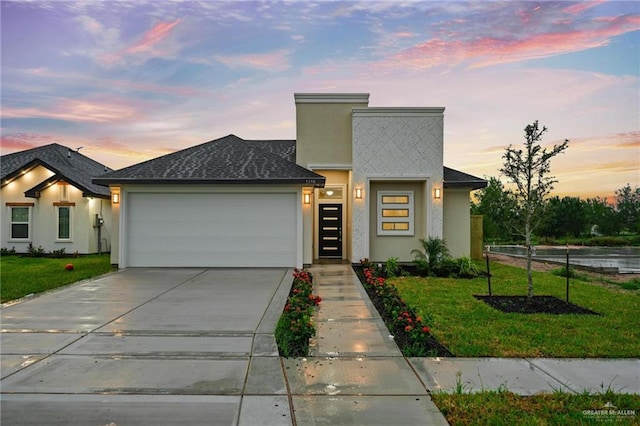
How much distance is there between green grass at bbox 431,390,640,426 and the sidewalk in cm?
14

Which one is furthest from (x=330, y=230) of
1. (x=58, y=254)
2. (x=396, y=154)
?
(x=58, y=254)

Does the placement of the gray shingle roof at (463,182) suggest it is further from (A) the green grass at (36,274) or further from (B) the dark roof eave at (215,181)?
(A) the green grass at (36,274)

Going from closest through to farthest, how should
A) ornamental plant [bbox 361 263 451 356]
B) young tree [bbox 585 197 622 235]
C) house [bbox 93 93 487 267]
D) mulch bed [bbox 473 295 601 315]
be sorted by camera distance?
ornamental plant [bbox 361 263 451 356]
mulch bed [bbox 473 295 601 315]
house [bbox 93 93 487 267]
young tree [bbox 585 197 622 235]

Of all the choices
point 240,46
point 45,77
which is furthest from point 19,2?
point 240,46

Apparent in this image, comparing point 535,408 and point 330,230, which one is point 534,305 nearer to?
point 535,408

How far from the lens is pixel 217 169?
39.2ft

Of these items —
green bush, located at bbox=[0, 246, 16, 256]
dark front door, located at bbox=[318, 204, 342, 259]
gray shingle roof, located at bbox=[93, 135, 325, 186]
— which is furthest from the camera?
green bush, located at bbox=[0, 246, 16, 256]

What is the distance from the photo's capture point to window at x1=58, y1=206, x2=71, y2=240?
1677cm

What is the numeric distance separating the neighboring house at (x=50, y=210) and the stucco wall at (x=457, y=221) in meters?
14.6

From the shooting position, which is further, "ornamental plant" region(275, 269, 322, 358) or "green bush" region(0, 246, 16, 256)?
"green bush" region(0, 246, 16, 256)

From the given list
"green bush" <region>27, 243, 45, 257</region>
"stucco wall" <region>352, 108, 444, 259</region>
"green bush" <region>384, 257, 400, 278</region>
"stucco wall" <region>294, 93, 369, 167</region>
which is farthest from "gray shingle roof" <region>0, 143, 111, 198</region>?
"green bush" <region>384, 257, 400, 278</region>

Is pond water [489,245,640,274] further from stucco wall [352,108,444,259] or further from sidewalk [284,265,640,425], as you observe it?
sidewalk [284,265,640,425]

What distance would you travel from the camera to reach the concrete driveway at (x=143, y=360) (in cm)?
313

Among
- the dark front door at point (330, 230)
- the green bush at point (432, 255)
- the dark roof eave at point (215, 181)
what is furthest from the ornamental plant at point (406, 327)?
the dark front door at point (330, 230)
